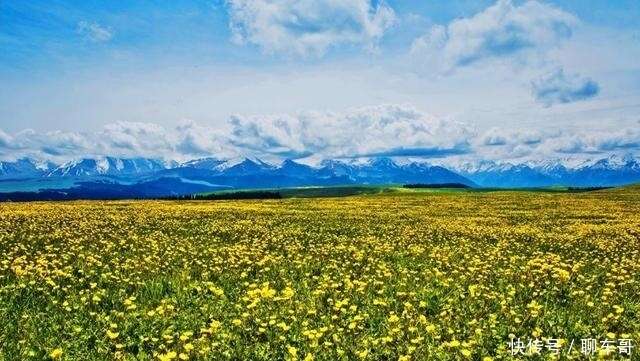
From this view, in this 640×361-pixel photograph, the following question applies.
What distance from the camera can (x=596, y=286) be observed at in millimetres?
14828

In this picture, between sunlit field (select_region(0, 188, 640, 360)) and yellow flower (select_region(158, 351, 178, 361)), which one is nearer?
yellow flower (select_region(158, 351, 178, 361))

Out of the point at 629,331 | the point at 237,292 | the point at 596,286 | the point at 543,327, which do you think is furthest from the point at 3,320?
the point at 596,286

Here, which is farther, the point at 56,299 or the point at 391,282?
the point at 391,282

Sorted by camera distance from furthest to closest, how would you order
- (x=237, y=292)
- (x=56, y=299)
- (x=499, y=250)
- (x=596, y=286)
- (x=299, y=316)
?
1. (x=499, y=250)
2. (x=596, y=286)
3. (x=237, y=292)
4. (x=56, y=299)
5. (x=299, y=316)

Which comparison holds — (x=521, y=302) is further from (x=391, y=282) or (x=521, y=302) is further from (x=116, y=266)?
(x=116, y=266)

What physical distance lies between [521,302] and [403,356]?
208 inches

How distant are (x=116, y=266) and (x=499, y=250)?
543 inches

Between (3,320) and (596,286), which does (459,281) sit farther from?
(3,320)

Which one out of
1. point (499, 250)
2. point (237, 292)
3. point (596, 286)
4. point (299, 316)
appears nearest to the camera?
point (299, 316)

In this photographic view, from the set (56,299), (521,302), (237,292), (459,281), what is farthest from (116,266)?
(521,302)

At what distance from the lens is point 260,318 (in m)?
11.0

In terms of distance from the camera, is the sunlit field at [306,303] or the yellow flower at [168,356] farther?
the sunlit field at [306,303]

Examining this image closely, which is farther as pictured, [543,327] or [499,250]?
[499,250]

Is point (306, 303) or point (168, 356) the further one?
point (306, 303)
